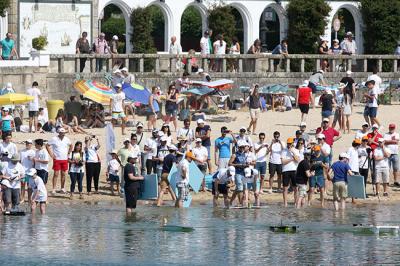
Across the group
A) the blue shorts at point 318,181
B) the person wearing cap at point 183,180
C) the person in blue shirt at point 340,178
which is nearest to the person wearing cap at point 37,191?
the person wearing cap at point 183,180

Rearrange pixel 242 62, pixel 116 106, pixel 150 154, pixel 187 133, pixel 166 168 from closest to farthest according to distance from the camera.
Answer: pixel 166 168, pixel 150 154, pixel 187 133, pixel 116 106, pixel 242 62

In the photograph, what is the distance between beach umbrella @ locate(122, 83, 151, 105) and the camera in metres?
45.7

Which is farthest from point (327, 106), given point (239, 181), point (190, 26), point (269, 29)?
point (190, 26)

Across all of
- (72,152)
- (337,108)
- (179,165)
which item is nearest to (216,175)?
(179,165)

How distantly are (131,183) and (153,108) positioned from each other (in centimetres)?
1002

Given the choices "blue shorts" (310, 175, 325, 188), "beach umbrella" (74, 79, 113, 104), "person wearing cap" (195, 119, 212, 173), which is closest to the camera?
"blue shorts" (310, 175, 325, 188)

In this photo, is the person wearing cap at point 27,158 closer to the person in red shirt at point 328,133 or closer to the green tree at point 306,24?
the person in red shirt at point 328,133

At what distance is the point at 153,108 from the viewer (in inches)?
1752

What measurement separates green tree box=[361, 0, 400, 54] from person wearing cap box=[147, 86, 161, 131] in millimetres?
14415

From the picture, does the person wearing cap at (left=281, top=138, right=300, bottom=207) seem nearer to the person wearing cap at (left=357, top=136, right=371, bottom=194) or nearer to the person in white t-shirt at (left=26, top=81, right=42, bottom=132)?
the person wearing cap at (left=357, top=136, right=371, bottom=194)

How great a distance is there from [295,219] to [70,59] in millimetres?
16344

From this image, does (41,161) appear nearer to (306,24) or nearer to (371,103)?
(371,103)

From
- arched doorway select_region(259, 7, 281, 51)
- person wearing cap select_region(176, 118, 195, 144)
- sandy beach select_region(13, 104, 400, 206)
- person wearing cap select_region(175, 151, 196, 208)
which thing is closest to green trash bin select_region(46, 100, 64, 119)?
sandy beach select_region(13, 104, 400, 206)

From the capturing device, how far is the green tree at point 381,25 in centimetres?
5859
